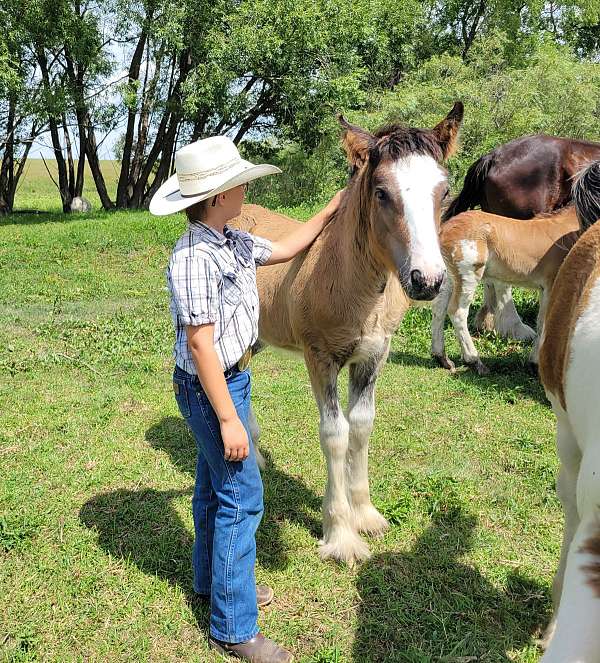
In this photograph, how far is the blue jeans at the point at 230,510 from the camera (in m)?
2.59

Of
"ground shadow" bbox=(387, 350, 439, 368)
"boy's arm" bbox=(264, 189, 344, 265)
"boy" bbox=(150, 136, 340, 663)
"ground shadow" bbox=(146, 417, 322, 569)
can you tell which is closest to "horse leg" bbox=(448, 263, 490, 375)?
"ground shadow" bbox=(387, 350, 439, 368)

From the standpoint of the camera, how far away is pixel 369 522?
3.65 meters

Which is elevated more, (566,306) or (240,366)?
(566,306)

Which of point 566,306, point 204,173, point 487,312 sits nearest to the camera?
point 566,306

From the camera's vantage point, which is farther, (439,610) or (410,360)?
(410,360)

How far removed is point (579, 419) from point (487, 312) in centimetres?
563

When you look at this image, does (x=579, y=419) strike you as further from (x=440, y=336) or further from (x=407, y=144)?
(x=440, y=336)

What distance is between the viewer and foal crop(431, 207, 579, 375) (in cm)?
633

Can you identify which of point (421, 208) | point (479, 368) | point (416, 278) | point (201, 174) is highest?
point (201, 174)

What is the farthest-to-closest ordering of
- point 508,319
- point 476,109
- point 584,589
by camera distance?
point 476,109 → point 508,319 → point 584,589

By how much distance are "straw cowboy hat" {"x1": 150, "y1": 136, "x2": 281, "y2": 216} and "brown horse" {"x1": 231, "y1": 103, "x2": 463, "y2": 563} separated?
709mm

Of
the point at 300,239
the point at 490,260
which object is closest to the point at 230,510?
the point at 300,239

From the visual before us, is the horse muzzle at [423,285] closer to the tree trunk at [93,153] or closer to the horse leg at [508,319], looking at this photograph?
the horse leg at [508,319]

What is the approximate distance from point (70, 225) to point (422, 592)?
1415cm
